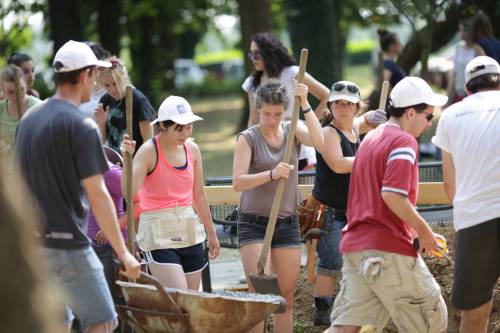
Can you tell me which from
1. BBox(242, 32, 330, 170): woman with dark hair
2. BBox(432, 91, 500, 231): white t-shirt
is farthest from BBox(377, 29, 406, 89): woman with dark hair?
BBox(432, 91, 500, 231): white t-shirt

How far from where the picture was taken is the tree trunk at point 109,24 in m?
25.7

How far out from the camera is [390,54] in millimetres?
11906

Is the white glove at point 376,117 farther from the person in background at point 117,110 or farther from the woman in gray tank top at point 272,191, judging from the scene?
the person in background at point 117,110

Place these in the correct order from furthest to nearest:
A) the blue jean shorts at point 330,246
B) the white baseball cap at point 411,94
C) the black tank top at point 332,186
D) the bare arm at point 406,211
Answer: the blue jean shorts at point 330,246 → the black tank top at point 332,186 → the white baseball cap at point 411,94 → the bare arm at point 406,211

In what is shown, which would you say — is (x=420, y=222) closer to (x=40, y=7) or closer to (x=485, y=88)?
(x=485, y=88)

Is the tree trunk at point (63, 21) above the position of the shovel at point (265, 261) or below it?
above

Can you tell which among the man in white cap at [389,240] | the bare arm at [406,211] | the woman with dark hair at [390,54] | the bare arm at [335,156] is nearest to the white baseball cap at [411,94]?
the man in white cap at [389,240]

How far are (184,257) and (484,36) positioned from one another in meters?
6.07

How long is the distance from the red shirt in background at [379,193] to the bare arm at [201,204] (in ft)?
4.45

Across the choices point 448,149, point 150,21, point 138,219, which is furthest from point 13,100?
point 150,21

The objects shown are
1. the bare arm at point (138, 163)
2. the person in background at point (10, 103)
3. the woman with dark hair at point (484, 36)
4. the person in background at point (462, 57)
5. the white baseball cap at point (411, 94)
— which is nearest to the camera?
the white baseball cap at point (411, 94)

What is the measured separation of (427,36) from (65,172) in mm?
7474

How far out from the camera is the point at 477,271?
19.2 feet

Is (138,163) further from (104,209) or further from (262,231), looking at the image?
(104,209)
